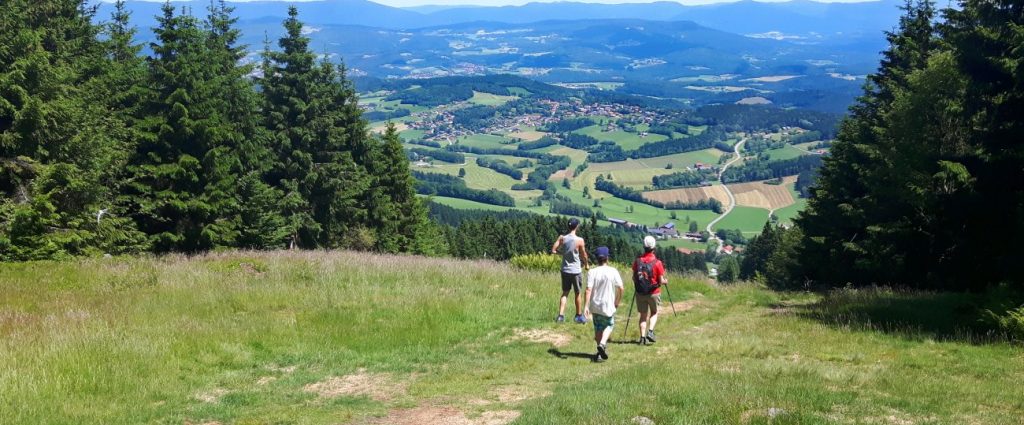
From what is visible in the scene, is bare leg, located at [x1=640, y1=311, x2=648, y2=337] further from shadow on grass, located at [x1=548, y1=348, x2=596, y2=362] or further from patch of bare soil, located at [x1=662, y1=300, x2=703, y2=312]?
patch of bare soil, located at [x1=662, y1=300, x2=703, y2=312]

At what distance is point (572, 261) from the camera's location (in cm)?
1250

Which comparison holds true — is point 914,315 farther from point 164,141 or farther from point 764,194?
point 764,194

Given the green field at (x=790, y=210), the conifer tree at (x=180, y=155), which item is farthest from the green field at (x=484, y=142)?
the conifer tree at (x=180, y=155)

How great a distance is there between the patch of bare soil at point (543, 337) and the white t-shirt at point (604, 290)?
5.38ft

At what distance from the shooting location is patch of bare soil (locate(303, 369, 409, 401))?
8250mm

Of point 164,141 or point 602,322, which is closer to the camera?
point 602,322

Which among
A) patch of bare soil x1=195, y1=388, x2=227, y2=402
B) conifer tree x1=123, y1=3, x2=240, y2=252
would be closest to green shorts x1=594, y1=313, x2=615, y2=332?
patch of bare soil x1=195, y1=388, x2=227, y2=402

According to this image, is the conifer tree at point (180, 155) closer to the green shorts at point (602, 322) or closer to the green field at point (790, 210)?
the green shorts at point (602, 322)

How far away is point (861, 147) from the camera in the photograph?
77.4 feet

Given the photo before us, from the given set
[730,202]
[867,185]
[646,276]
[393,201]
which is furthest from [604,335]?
[730,202]

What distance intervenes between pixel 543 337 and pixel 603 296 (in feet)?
7.46

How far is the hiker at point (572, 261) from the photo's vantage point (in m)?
12.1

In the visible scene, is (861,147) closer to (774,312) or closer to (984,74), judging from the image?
(984,74)

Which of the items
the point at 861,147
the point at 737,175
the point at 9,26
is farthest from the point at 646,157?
the point at 9,26
